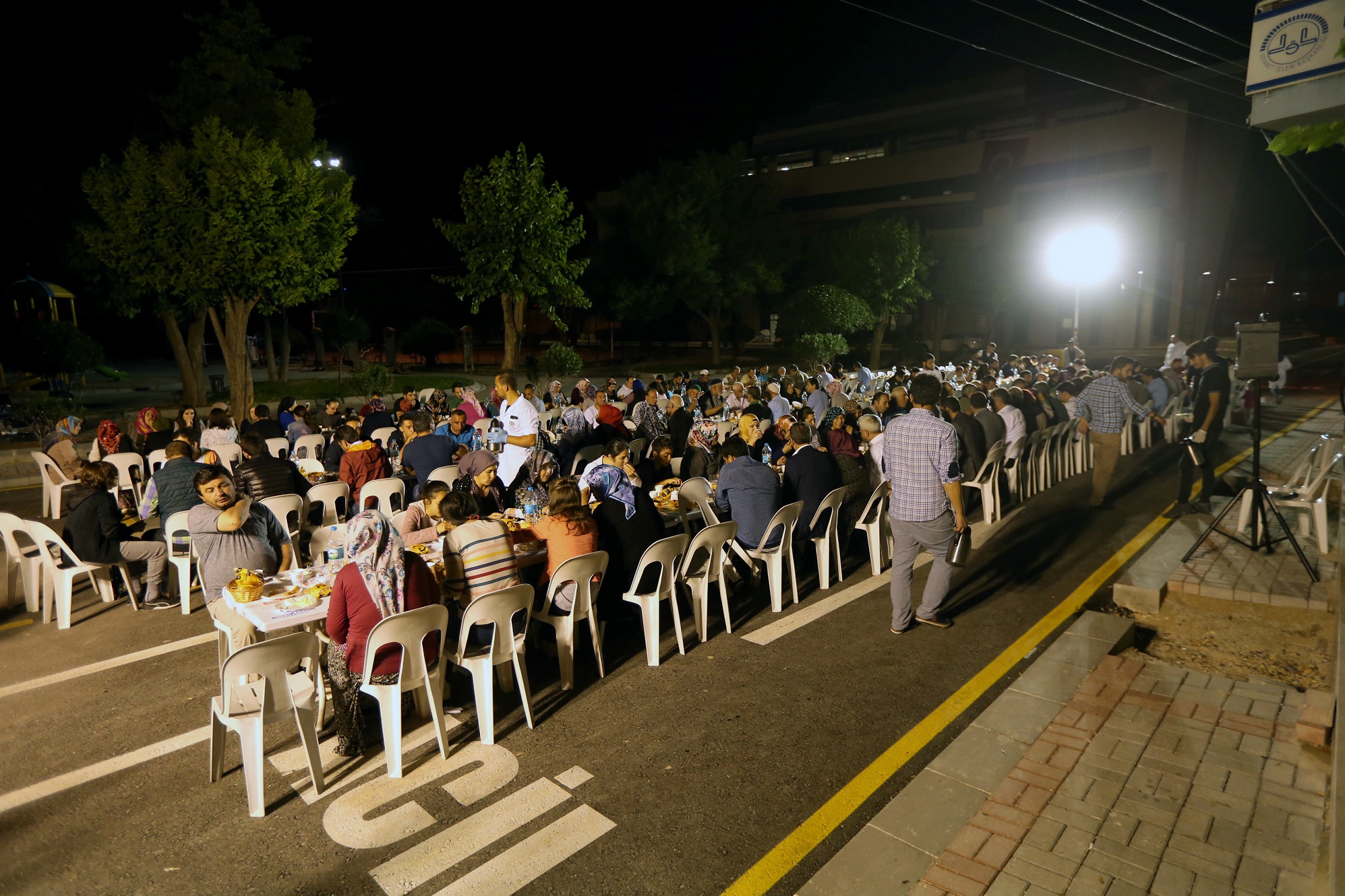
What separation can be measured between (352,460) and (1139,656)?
7253 millimetres

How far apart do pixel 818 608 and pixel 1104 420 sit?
17.2 feet

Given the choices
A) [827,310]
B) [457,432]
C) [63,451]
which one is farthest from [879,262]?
[63,451]

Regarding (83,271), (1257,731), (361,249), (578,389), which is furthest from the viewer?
(361,249)

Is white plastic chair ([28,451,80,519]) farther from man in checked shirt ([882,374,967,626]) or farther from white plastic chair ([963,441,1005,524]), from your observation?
white plastic chair ([963,441,1005,524])

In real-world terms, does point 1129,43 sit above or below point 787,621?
above

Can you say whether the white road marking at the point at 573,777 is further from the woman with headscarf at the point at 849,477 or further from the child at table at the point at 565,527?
the woman with headscarf at the point at 849,477

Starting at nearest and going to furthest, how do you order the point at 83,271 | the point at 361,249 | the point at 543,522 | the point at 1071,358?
the point at 543,522 → the point at 83,271 → the point at 1071,358 → the point at 361,249

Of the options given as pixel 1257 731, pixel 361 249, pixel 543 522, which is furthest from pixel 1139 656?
pixel 361 249

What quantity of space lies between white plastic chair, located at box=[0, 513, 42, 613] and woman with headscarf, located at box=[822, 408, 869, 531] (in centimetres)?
704

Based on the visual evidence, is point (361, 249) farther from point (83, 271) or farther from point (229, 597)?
point (229, 597)

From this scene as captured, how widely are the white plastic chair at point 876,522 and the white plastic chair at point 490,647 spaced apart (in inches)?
153

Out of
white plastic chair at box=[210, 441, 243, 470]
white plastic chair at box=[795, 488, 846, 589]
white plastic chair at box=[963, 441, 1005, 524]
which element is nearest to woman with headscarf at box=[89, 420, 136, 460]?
white plastic chair at box=[210, 441, 243, 470]

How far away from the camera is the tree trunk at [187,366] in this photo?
18.0 meters

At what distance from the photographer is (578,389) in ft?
37.9
